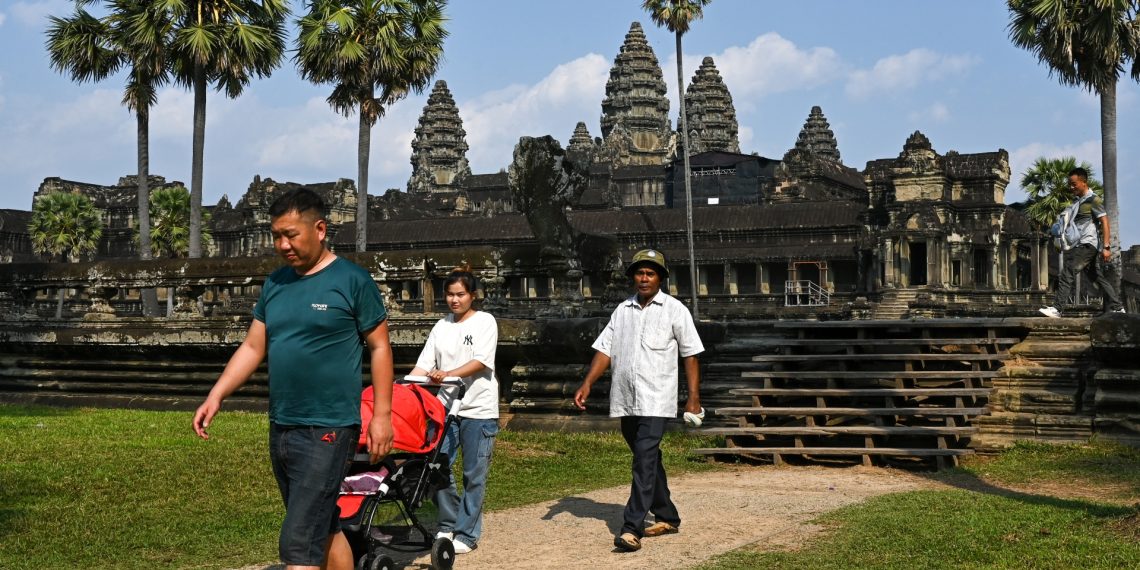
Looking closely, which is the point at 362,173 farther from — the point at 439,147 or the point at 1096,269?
the point at 439,147

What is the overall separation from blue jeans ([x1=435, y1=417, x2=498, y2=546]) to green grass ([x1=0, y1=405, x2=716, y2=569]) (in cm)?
103

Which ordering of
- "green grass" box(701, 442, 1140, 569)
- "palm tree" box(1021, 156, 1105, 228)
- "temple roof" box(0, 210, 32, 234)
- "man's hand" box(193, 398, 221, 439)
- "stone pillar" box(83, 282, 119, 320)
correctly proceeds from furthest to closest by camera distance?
1. "temple roof" box(0, 210, 32, 234)
2. "palm tree" box(1021, 156, 1105, 228)
3. "stone pillar" box(83, 282, 119, 320)
4. "green grass" box(701, 442, 1140, 569)
5. "man's hand" box(193, 398, 221, 439)

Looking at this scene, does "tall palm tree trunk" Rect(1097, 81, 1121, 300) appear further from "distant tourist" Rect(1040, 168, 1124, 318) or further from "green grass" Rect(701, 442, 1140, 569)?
"green grass" Rect(701, 442, 1140, 569)

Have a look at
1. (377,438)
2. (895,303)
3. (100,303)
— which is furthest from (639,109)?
(377,438)

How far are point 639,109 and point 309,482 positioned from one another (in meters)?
98.6

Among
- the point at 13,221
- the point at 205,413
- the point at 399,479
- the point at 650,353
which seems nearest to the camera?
the point at 205,413

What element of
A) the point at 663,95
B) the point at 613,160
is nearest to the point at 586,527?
the point at 613,160

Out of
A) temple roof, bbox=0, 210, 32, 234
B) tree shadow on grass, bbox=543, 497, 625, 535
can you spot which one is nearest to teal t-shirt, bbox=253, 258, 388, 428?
tree shadow on grass, bbox=543, 497, 625, 535

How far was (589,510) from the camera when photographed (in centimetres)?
836

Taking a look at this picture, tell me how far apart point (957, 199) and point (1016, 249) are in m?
4.18

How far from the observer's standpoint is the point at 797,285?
5697 cm

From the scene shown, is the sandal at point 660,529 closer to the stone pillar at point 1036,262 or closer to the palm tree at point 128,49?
the palm tree at point 128,49

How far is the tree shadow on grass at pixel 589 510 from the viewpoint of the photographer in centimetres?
798

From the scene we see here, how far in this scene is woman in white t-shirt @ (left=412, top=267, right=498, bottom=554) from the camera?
695 cm
